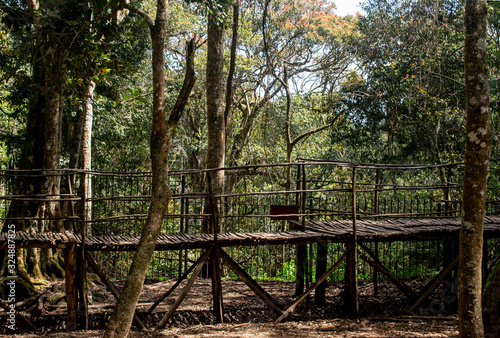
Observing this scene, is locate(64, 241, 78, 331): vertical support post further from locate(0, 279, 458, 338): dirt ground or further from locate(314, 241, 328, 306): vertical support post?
locate(314, 241, 328, 306): vertical support post

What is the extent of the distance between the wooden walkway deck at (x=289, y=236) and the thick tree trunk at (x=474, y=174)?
2.37 m

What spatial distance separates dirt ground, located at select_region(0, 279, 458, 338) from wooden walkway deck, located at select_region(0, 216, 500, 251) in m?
1.03

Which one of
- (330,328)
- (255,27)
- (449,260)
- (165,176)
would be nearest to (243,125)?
(255,27)

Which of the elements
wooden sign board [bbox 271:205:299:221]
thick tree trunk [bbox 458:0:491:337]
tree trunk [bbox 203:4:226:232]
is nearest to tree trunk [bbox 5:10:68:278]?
tree trunk [bbox 203:4:226:232]

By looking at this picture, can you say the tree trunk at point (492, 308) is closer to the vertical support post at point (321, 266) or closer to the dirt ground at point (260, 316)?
the dirt ground at point (260, 316)

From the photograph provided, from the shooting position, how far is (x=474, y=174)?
3533mm

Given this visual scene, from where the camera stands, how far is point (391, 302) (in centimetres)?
690

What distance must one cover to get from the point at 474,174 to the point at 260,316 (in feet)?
12.9

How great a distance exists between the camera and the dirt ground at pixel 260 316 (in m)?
5.09

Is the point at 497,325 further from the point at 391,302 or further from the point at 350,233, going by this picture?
the point at 391,302

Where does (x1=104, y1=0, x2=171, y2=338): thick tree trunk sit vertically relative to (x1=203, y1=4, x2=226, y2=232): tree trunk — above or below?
below

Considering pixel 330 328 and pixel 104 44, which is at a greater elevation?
pixel 104 44

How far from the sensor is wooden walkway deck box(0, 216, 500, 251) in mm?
5180

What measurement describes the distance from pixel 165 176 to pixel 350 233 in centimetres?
317
